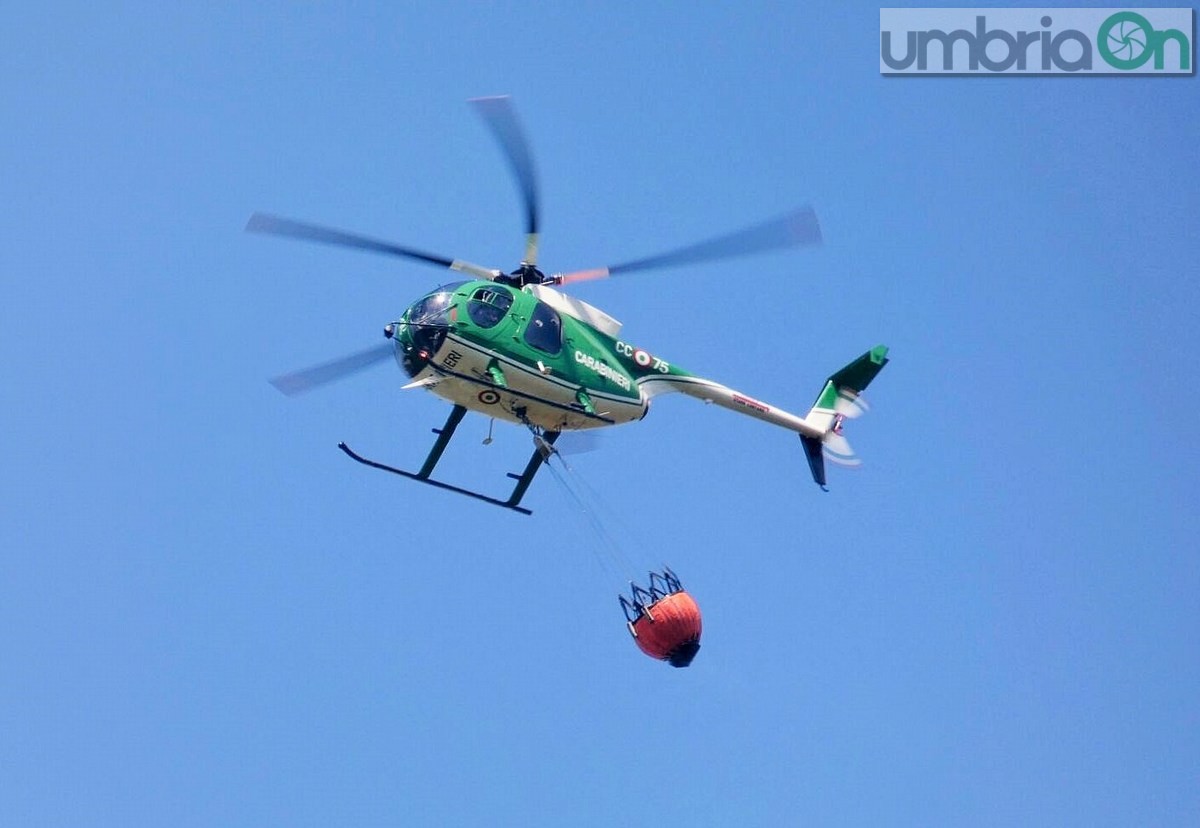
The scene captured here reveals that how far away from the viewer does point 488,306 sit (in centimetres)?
1725

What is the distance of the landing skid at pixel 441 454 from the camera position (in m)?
17.6

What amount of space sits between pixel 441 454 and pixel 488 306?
171cm

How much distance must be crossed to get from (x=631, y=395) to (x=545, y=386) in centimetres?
139

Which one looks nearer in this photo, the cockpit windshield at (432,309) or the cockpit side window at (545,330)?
the cockpit windshield at (432,309)

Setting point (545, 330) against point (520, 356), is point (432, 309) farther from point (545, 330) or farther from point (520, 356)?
point (545, 330)

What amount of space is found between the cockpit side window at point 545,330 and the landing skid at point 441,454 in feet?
3.39

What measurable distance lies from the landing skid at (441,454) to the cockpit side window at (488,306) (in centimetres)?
110

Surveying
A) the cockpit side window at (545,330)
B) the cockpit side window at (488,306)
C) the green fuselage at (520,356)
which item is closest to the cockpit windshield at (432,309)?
the green fuselage at (520,356)

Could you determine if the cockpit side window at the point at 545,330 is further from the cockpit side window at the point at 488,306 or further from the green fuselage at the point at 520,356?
the cockpit side window at the point at 488,306

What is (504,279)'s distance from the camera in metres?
18.0

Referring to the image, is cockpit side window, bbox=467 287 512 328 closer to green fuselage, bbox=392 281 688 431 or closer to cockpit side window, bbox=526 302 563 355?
green fuselage, bbox=392 281 688 431

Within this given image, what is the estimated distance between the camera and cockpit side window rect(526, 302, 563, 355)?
17.6m

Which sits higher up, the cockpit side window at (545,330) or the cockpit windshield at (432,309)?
the cockpit side window at (545,330)

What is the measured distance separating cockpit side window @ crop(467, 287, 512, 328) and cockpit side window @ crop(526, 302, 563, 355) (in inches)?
13.9
